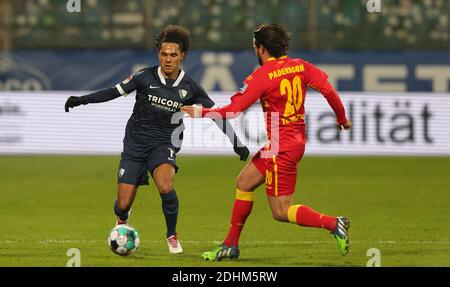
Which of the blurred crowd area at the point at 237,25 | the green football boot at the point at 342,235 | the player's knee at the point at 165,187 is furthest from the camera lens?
the blurred crowd area at the point at 237,25

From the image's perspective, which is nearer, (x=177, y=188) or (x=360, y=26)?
(x=177, y=188)

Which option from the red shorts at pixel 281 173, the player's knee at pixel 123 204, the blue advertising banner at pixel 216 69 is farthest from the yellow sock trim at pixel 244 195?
the blue advertising banner at pixel 216 69

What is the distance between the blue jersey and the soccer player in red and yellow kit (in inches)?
33.7

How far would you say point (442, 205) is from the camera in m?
13.8

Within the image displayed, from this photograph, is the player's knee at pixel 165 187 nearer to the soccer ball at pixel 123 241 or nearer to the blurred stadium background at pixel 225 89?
the soccer ball at pixel 123 241

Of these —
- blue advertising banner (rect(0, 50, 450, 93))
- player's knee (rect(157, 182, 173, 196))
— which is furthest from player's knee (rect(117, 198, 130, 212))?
blue advertising banner (rect(0, 50, 450, 93))

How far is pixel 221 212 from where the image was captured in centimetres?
1308

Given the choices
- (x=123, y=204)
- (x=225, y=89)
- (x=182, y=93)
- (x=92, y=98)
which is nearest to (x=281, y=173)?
→ (x=182, y=93)

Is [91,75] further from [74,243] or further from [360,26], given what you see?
[74,243]

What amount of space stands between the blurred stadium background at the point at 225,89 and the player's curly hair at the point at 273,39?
516 centimetres

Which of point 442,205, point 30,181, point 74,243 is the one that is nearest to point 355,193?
point 442,205

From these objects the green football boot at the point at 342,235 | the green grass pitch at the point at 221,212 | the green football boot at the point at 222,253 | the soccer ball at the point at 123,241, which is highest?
the green football boot at the point at 342,235

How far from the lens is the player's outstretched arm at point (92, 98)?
9.52 metres
